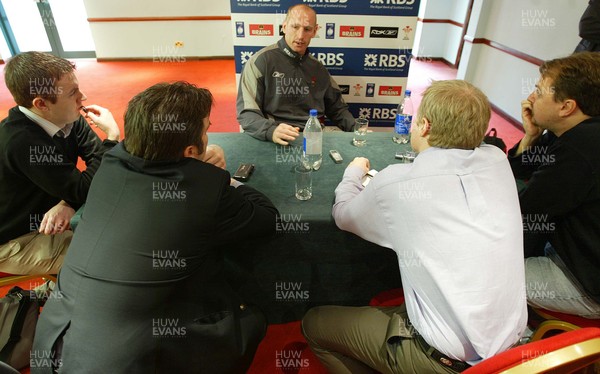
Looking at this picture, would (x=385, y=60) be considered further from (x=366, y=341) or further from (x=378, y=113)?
(x=366, y=341)

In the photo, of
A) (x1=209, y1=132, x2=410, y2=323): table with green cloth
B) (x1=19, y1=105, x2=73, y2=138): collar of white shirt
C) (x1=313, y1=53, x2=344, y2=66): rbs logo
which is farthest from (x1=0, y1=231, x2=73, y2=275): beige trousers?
(x1=313, y1=53, x2=344, y2=66): rbs logo

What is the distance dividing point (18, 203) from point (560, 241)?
2.41 meters

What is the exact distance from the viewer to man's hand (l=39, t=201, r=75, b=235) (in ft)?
4.93

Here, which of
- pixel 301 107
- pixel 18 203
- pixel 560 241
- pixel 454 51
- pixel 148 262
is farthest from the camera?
pixel 454 51

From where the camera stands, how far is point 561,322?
1355mm

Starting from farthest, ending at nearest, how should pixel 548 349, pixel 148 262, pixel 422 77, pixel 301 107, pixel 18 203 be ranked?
pixel 422 77 → pixel 301 107 → pixel 18 203 → pixel 148 262 → pixel 548 349

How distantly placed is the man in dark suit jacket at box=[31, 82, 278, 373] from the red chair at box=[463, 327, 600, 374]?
819 millimetres

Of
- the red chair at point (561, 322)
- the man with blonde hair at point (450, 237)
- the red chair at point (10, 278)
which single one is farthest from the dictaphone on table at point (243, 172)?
the red chair at point (561, 322)

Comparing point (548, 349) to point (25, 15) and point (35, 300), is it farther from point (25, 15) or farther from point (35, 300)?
point (25, 15)

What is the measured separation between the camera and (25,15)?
7.21 m

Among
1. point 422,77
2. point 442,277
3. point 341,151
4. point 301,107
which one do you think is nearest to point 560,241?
point 442,277

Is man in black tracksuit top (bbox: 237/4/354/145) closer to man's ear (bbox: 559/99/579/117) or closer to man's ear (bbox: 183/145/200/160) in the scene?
man's ear (bbox: 183/145/200/160)

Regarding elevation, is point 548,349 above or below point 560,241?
above

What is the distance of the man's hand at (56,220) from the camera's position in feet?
4.93
